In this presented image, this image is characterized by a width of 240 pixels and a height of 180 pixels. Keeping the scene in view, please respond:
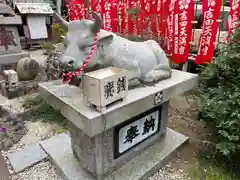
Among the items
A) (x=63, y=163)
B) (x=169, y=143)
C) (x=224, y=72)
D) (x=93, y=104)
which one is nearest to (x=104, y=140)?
(x=93, y=104)

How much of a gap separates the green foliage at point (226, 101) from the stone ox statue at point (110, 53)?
90 cm

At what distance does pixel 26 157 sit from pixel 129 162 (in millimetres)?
1769

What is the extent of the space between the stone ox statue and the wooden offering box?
0.23 meters

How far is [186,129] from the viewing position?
4.24m

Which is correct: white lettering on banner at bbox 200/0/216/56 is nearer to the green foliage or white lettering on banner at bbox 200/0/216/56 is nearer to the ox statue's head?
the green foliage

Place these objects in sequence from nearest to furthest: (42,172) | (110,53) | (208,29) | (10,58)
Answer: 1. (110,53)
2. (42,172)
3. (208,29)
4. (10,58)

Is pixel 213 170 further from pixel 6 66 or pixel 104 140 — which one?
pixel 6 66

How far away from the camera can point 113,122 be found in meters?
2.16

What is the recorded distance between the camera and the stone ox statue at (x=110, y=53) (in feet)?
6.90

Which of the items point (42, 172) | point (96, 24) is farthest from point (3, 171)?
point (96, 24)

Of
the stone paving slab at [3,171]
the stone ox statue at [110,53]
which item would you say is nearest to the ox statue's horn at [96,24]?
the stone ox statue at [110,53]

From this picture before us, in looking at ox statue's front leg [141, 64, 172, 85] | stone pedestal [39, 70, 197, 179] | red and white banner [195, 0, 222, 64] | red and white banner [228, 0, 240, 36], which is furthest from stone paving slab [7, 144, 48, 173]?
red and white banner [228, 0, 240, 36]

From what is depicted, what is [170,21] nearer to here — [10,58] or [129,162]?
[129,162]

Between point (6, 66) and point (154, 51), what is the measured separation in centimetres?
534
